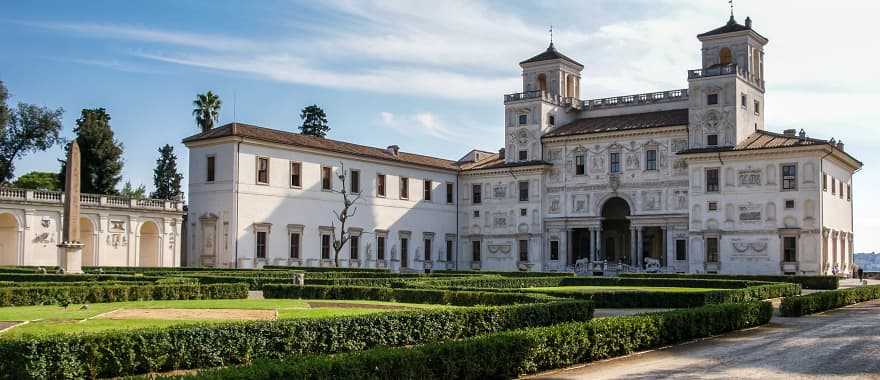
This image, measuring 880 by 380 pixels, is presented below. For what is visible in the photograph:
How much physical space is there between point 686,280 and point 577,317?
19112mm

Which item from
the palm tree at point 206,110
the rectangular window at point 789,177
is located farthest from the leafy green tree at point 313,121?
the rectangular window at point 789,177

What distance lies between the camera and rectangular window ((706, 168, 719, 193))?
5238 centimetres

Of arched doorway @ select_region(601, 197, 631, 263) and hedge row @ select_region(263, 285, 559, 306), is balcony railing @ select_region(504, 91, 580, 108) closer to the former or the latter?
arched doorway @ select_region(601, 197, 631, 263)

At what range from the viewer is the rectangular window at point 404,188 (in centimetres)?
5841

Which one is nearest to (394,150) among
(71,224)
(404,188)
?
(404,188)

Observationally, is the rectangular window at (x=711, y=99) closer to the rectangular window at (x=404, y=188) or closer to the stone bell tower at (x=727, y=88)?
the stone bell tower at (x=727, y=88)

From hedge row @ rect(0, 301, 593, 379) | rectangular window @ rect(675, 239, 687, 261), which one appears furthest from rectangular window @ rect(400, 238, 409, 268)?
hedge row @ rect(0, 301, 593, 379)

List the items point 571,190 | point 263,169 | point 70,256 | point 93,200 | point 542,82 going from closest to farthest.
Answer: point 70,256
point 93,200
point 263,169
point 571,190
point 542,82

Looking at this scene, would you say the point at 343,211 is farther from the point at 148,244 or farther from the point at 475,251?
the point at 475,251

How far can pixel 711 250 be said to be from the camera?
170 feet

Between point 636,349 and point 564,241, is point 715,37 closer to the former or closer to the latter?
point 564,241

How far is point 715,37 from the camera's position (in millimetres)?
55250

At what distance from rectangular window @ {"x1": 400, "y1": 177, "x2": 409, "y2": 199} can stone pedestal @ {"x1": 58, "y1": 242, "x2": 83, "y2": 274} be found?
87.6 feet

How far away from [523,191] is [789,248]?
17.0 meters
